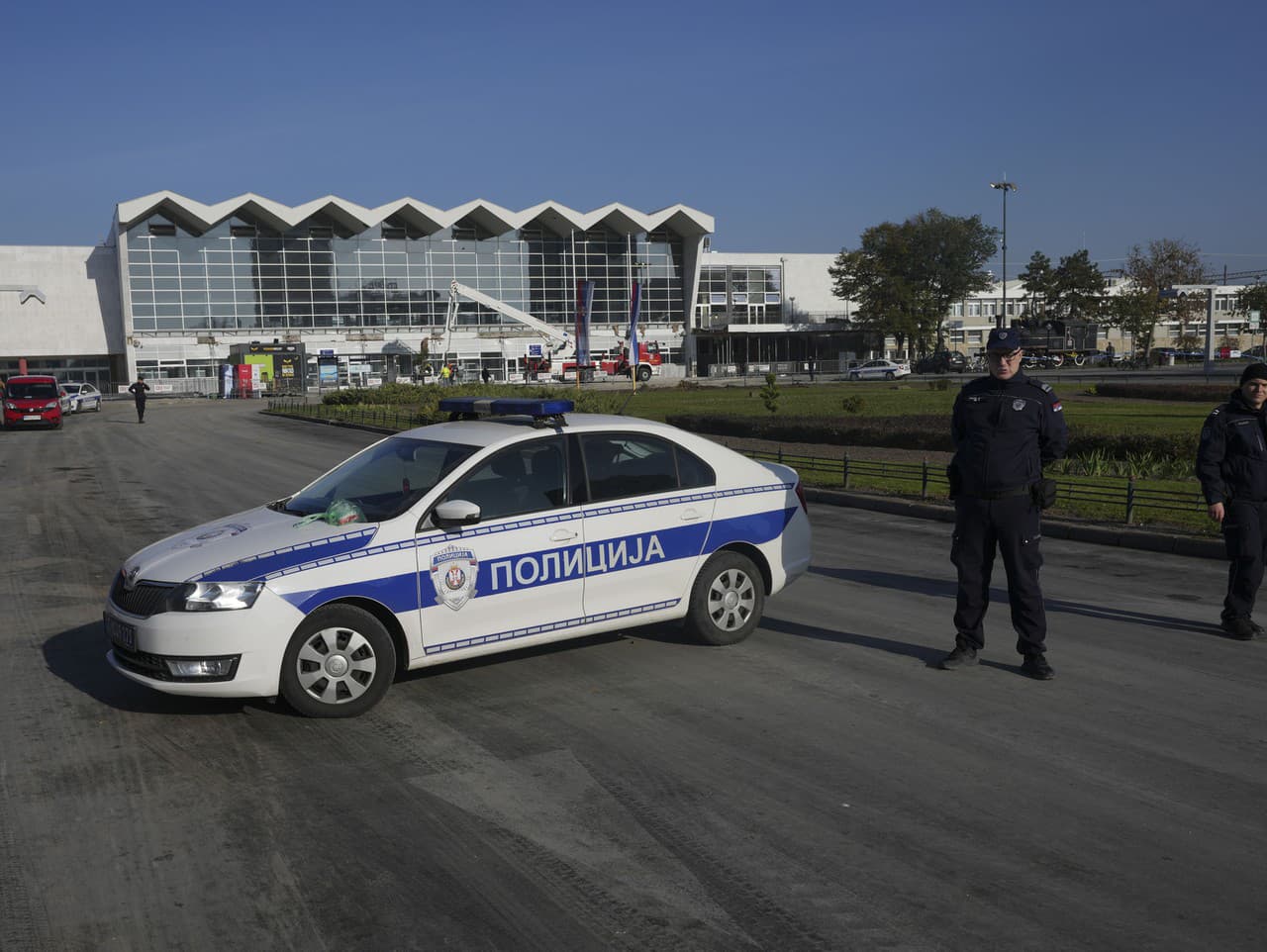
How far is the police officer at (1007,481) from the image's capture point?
6.72m

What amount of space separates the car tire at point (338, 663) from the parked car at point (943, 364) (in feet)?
236

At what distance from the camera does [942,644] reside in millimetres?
7812

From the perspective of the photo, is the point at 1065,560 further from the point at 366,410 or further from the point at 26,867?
the point at 366,410

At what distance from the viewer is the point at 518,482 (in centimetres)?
684

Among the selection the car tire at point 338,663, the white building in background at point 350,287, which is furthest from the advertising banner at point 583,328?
the car tire at point 338,663

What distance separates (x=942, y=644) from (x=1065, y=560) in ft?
14.0

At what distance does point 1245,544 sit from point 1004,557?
2145mm

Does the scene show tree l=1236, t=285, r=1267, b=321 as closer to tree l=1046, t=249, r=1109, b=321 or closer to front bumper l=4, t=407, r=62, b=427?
tree l=1046, t=249, r=1109, b=321

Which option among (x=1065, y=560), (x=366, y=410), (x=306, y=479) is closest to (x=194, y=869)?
(x=1065, y=560)

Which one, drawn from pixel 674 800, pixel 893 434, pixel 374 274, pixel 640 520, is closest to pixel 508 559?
pixel 640 520

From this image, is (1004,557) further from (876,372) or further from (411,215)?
(411,215)

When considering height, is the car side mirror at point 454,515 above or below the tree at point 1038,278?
below

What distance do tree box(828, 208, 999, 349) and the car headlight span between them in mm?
82404

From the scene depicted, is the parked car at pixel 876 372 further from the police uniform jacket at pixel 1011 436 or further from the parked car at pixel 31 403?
the police uniform jacket at pixel 1011 436
